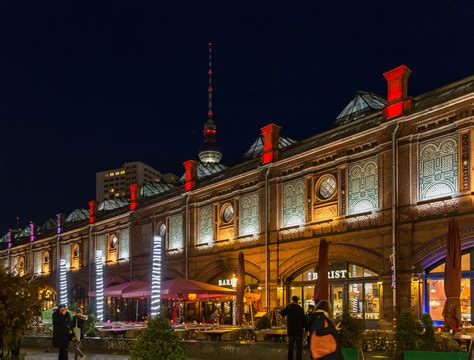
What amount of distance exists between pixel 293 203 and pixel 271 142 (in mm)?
3384

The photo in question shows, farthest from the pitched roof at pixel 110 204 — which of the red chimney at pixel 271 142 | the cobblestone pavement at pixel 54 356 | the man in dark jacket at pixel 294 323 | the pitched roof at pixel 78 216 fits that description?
the man in dark jacket at pixel 294 323

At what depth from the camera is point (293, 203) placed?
29.5m

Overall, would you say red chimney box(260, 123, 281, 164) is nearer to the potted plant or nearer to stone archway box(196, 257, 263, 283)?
stone archway box(196, 257, 263, 283)

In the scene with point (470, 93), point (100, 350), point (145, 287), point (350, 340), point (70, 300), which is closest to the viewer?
point (350, 340)

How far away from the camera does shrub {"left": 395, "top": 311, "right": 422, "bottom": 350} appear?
14.3 m

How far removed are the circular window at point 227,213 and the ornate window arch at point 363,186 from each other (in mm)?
9128

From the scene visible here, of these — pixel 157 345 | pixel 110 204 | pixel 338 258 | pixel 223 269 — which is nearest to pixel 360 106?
pixel 338 258

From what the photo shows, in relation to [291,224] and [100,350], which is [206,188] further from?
[100,350]

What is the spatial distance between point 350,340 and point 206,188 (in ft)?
68.6

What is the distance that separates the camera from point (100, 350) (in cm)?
2295

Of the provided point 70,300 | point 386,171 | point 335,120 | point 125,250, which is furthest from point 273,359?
point 70,300

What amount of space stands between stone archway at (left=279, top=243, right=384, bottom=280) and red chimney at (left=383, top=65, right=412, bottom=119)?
5450 mm

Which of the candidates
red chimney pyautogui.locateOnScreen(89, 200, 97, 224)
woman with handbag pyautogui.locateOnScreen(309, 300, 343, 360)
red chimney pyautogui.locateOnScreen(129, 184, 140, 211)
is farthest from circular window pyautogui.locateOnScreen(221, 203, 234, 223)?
woman with handbag pyautogui.locateOnScreen(309, 300, 343, 360)

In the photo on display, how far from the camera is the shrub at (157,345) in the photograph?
416 inches
